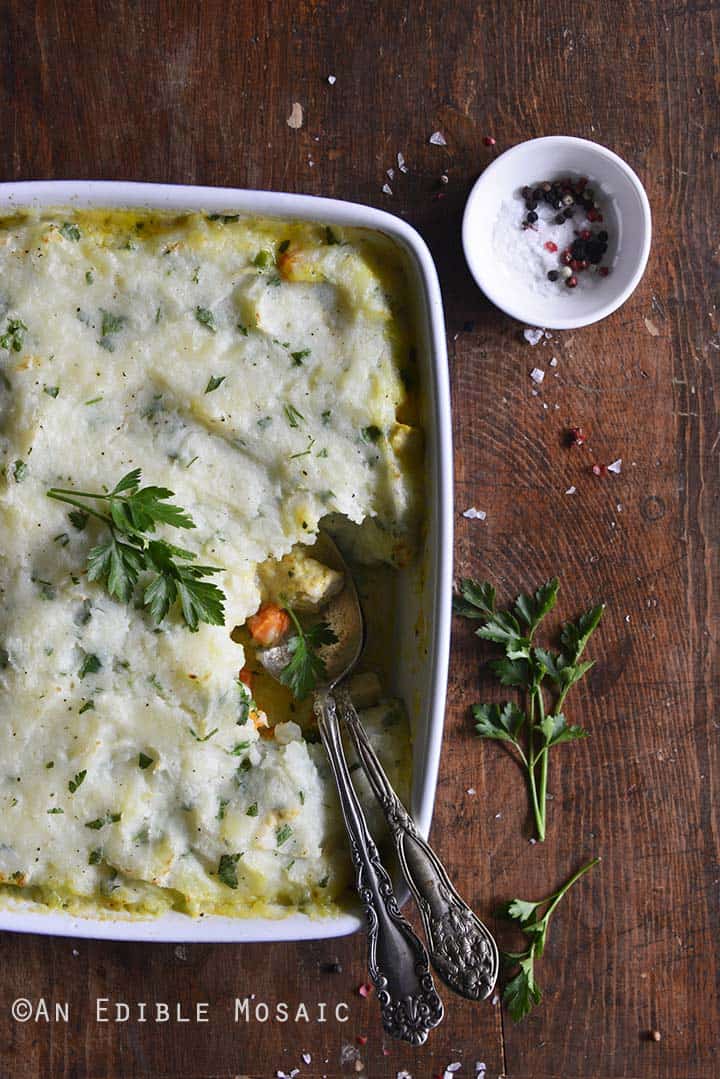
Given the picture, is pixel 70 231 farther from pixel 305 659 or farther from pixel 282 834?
pixel 282 834

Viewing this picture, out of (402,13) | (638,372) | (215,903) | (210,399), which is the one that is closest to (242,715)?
(215,903)

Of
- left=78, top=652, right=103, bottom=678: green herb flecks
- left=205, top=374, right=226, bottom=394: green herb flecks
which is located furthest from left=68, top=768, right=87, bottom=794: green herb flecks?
left=205, top=374, right=226, bottom=394: green herb flecks

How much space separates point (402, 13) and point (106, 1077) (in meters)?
3.13

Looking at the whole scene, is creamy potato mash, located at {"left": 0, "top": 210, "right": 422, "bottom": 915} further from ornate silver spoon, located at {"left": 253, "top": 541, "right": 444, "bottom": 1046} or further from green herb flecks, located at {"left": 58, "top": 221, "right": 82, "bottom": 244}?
ornate silver spoon, located at {"left": 253, "top": 541, "right": 444, "bottom": 1046}

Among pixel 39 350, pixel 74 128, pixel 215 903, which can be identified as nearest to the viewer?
pixel 39 350

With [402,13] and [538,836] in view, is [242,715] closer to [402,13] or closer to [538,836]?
[538,836]

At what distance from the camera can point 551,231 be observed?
9.27 feet

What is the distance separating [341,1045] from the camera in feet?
9.49

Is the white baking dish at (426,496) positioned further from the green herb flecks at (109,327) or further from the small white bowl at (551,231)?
the small white bowl at (551,231)

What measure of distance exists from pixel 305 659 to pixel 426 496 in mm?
516

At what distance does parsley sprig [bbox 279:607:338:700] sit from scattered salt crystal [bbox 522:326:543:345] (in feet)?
3.30

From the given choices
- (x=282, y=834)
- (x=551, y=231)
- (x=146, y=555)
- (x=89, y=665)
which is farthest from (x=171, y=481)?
(x=551, y=231)

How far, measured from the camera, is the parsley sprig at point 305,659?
2.55m

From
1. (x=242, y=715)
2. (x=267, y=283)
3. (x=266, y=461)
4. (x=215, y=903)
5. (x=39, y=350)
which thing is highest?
(x=267, y=283)
